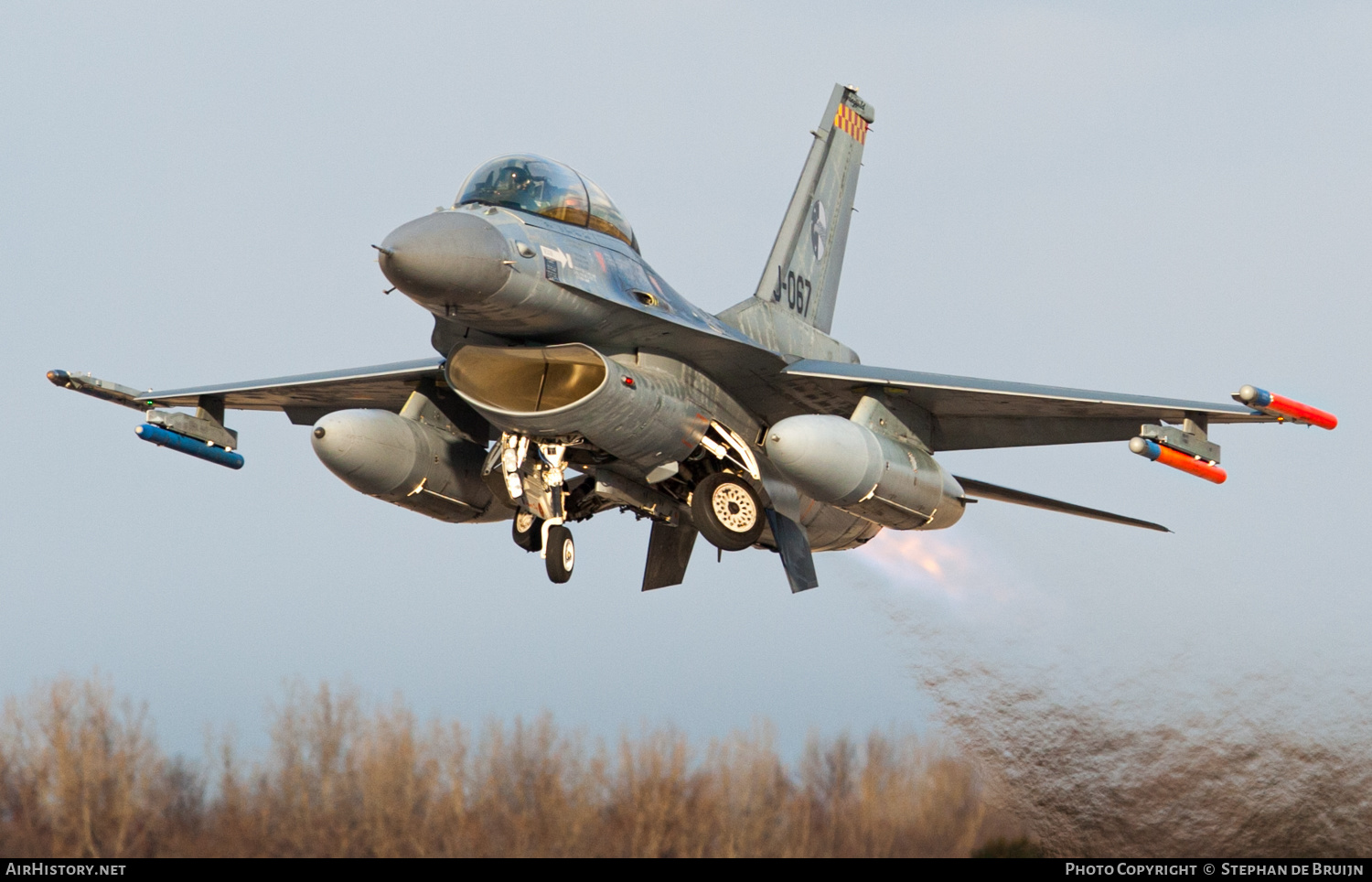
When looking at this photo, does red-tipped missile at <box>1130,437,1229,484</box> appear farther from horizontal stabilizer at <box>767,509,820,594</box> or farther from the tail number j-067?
the tail number j-067

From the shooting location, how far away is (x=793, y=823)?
1734 centimetres

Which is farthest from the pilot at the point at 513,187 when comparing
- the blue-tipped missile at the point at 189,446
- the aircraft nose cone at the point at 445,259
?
the blue-tipped missile at the point at 189,446

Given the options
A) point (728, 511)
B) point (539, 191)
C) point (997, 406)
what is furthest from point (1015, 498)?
point (539, 191)

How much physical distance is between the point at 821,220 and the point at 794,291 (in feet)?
6.08

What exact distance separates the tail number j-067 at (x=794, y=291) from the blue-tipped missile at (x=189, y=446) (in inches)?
272

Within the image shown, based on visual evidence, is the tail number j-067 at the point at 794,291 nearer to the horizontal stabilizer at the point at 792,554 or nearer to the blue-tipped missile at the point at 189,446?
the horizontal stabilizer at the point at 792,554

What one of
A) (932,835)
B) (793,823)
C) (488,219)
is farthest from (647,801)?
(488,219)

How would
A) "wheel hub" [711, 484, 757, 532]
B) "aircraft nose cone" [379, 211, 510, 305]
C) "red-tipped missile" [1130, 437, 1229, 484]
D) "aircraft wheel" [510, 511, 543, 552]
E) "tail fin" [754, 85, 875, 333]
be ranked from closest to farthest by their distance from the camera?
"aircraft nose cone" [379, 211, 510, 305] → "red-tipped missile" [1130, 437, 1229, 484] → "wheel hub" [711, 484, 757, 532] → "aircraft wheel" [510, 511, 543, 552] → "tail fin" [754, 85, 875, 333]

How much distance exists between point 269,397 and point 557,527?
5444 millimetres

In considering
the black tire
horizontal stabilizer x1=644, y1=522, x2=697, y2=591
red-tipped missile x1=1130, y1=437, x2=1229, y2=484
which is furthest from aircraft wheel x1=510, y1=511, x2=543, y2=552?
red-tipped missile x1=1130, y1=437, x2=1229, y2=484

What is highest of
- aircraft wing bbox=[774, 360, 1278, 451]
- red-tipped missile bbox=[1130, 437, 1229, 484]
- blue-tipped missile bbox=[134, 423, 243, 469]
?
aircraft wing bbox=[774, 360, 1278, 451]

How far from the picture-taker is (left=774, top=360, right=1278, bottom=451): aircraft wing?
1523 centimetres

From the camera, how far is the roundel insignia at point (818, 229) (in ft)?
64.7
